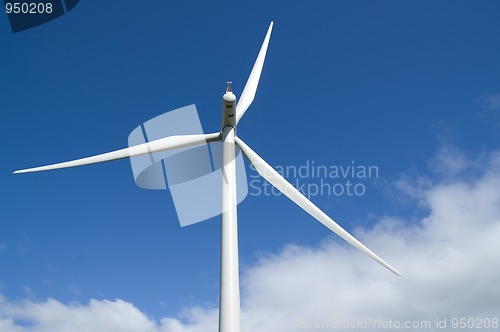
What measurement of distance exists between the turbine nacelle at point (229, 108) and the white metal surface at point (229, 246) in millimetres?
291

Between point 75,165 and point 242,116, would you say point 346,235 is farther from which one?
point 75,165

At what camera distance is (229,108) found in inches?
894

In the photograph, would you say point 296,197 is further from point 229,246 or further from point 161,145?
point 161,145

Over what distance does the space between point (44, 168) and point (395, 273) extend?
1807 centimetres

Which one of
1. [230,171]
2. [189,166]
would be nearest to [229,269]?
[230,171]

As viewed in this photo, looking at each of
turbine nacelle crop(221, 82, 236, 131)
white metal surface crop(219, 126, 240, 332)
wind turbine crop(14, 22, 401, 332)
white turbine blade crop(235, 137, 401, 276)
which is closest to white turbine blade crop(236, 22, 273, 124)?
wind turbine crop(14, 22, 401, 332)

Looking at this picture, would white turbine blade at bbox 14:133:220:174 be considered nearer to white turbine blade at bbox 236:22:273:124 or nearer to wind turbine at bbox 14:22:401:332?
wind turbine at bbox 14:22:401:332

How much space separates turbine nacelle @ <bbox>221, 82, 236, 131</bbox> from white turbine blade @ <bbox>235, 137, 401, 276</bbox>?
3.57 ft

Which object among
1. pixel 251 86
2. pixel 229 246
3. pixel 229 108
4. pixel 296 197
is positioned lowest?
pixel 229 246

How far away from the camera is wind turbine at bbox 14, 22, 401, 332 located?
717 inches

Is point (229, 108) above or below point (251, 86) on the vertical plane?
below

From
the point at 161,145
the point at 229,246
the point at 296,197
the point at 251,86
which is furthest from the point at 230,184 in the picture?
the point at 251,86

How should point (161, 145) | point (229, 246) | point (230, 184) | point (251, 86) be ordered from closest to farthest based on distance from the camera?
point (229, 246), point (230, 184), point (161, 145), point (251, 86)

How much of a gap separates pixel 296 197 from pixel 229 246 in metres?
5.13
